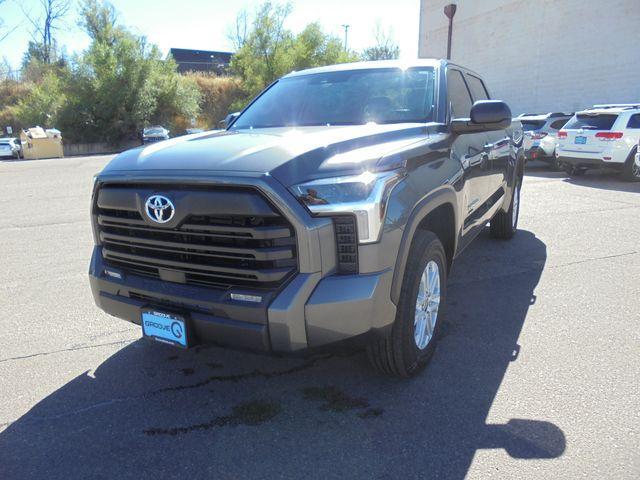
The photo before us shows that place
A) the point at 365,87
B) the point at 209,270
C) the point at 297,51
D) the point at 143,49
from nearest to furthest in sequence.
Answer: the point at 209,270, the point at 365,87, the point at 143,49, the point at 297,51

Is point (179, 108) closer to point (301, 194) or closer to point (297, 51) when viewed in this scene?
point (297, 51)

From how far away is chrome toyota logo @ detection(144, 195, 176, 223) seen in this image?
2.49 meters

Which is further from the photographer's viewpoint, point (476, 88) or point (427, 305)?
point (476, 88)

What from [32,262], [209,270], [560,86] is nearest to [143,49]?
[560,86]

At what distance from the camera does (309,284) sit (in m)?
2.31

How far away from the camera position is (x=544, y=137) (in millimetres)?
14516

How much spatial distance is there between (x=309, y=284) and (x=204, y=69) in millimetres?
67308

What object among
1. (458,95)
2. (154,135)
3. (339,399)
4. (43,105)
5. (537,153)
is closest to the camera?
(339,399)

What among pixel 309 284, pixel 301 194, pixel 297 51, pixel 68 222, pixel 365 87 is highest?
pixel 297 51

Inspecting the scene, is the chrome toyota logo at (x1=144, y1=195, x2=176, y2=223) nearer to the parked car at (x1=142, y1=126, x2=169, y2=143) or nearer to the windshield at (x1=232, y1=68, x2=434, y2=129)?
the windshield at (x1=232, y1=68, x2=434, y2=129)

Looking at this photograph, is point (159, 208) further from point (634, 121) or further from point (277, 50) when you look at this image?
point (277, 50)

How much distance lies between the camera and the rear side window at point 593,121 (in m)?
11.9

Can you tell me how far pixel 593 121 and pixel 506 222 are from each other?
25.9 feet

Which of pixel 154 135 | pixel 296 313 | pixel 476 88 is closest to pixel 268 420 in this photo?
pixel 296 313
